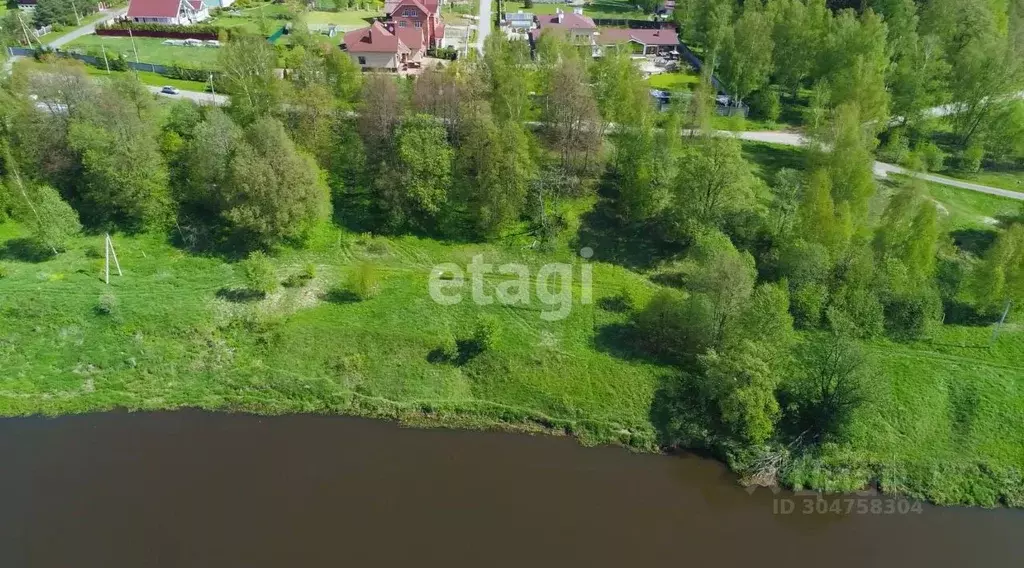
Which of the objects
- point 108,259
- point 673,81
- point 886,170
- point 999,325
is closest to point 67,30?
point 108,259

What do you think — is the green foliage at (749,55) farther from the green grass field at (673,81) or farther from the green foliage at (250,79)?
the green foliage at (250,79)

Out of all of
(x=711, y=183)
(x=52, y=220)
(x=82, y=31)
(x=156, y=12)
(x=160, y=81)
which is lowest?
(x=52, y=220)

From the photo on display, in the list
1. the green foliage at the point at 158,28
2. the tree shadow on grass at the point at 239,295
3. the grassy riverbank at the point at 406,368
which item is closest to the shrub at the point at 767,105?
the grassy riverbank at the point at 406,368

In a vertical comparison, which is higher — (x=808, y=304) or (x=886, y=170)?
(x=886, y=170)

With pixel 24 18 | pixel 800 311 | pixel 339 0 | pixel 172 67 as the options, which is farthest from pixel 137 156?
pixel 339 0

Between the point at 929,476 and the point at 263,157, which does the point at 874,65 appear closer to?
the point at 929,476

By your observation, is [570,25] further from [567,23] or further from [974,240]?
[974,240]
